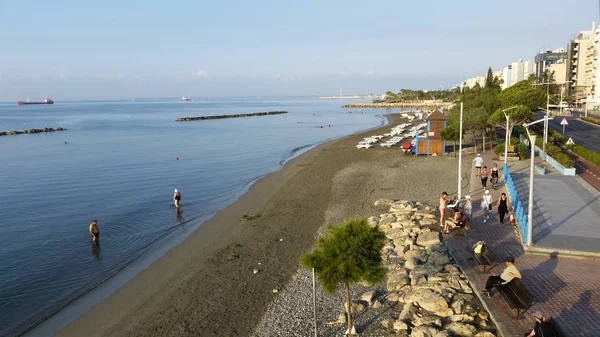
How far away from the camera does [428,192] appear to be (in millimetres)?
23531

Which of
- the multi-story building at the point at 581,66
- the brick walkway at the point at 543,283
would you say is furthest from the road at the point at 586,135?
the multi-story building at the point at 581,66

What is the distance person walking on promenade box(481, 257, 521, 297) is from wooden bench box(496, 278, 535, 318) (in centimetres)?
14

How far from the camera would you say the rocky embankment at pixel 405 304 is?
9.62m

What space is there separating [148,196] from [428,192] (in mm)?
16813

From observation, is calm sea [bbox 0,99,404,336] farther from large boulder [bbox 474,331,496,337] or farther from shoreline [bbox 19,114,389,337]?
large boulder [bbox 474,331,496,337]

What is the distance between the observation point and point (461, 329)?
9.17 metres

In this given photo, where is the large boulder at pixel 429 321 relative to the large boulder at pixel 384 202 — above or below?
above

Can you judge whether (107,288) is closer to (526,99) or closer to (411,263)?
(411,263)

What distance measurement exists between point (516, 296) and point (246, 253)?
988 centimetres

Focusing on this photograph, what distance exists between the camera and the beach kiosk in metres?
35.0

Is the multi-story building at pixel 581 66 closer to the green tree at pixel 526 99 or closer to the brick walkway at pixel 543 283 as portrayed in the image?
the green tree at pixel 526 99

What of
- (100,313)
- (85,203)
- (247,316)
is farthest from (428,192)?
(85,203)

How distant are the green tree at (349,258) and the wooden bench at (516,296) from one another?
9.07 ft

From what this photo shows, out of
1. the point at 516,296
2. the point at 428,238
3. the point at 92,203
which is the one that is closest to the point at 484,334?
the point at 516,296
